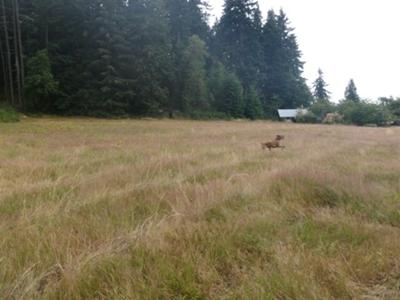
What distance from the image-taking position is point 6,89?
30531 mm

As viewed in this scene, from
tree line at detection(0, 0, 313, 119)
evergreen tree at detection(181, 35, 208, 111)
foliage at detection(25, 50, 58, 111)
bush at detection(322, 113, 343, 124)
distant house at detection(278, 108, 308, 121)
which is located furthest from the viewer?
distant house at detection(278, 108, 308, 121)

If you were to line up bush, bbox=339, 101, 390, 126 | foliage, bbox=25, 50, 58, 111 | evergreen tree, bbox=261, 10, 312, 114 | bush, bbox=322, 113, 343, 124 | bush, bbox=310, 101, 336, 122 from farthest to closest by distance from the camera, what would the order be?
evergreen tree, bbox=261, 10, 312, 114, bush, bbox=310, 101, 336, 122, bush, bbox=322, 113, 343, 124, bush, bbox=339, 101, 390, 126, foliage, bbox=25, 50, 58, 111

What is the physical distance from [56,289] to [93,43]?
102 ft

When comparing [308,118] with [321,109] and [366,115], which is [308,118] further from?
[366,115]

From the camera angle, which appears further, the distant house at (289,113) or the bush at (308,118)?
the distant house at (289,113)

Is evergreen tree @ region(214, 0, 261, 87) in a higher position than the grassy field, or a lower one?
higher

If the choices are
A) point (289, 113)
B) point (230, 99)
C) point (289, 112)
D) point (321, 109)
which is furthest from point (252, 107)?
point (321, 109)

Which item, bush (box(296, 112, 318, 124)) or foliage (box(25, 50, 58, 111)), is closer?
foliage (box(25, 50, 58, 111))

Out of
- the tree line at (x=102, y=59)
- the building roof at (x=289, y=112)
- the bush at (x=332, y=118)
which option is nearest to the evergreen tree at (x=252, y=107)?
the tree line at (x=102, y=59)

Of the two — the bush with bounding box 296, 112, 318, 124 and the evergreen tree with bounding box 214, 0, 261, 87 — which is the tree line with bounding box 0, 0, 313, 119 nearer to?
the evergreen tree with bounding box 214, 0, 261, 87

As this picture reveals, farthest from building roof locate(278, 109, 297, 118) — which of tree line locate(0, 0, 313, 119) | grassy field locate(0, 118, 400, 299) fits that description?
grassy field locate(0, 118, 400, 299)

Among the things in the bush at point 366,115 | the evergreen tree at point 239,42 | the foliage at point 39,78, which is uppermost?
the evergreen tree at point 239,42

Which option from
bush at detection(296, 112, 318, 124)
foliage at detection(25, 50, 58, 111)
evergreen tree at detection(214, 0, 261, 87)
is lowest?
bush at detection(296, 112, 318, 124)

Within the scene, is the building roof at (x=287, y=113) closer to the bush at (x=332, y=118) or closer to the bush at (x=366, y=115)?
the bush at (x=332, y=118)
